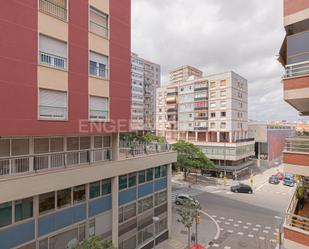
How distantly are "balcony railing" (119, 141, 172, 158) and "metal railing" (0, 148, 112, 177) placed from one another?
2310mm

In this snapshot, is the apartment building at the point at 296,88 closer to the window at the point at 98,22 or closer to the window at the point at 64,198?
the window at the point at 98,22

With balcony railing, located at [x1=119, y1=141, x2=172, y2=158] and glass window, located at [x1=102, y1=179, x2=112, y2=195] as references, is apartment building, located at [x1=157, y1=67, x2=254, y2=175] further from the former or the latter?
glass window, located at [x1=102, y1=179, x2=112, y2=195]

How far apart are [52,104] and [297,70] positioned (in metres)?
10.7

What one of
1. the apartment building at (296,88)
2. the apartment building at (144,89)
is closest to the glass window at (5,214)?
the apartment building at (296,88)

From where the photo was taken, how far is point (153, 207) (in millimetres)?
18797

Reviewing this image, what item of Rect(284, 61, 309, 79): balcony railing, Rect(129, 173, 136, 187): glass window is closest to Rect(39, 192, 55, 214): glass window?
Rect(129, 173, 136, 187): glass window

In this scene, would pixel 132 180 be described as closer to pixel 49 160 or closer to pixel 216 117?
pixel 49 160

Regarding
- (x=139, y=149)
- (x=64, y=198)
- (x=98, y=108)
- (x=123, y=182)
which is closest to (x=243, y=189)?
(x=139, y=149)

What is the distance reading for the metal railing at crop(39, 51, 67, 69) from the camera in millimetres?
10938

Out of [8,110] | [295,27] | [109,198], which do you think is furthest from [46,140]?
[295,27]

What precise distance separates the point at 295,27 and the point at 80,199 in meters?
13.6

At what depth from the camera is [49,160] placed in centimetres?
1234

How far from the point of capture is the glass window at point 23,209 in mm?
10461

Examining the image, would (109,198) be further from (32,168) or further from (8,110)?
(8,110)
